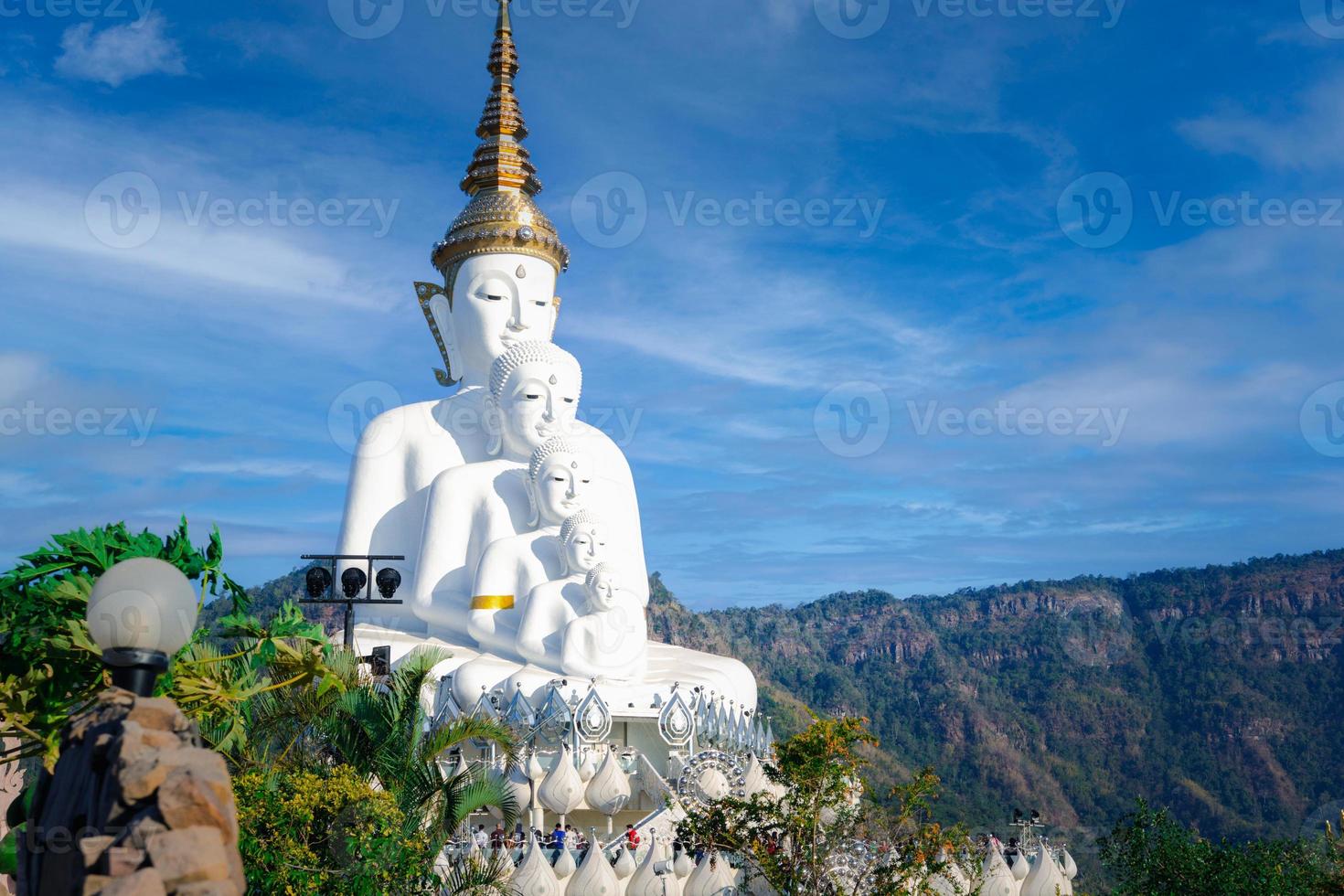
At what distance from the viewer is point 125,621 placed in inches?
174

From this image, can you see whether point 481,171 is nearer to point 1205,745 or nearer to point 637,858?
point 637,858

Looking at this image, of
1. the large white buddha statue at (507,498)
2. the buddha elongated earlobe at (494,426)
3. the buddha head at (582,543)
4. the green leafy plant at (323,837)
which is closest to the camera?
the green leafy plant at (323,837)

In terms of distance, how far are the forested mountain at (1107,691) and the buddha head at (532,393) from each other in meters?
17.3

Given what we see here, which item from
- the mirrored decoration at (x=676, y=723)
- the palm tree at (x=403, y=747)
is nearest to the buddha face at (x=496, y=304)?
the mirrored decoration at (x=676, y=723)

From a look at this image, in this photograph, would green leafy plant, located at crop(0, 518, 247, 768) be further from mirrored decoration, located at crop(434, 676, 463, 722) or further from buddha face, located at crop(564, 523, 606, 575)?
buddha face, located at crop(564, 523, 606, 575)

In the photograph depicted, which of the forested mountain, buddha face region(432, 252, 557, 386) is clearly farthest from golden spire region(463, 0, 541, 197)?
the forested mountain

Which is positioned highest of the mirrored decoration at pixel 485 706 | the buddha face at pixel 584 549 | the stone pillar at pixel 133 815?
the buddha face at pixel 584 549

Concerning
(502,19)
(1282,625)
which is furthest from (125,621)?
(1282,625)

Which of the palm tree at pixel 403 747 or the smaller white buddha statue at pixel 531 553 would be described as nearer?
the palm tree at pixel 403 747

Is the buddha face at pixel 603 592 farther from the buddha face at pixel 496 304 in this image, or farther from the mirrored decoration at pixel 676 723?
the buddha face at pixel 496 304

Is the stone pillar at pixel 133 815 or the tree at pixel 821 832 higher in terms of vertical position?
the stone pillar at pixel 133 815

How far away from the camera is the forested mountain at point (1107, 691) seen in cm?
3706

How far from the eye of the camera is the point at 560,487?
756 inches

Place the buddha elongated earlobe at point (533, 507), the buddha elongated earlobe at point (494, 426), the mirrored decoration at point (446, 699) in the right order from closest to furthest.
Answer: the mirrored decoration at point (446, 699) < the buddha elongated earlobe at point (533, 507) < the buddha elongated earlobe at point (494, 426)
